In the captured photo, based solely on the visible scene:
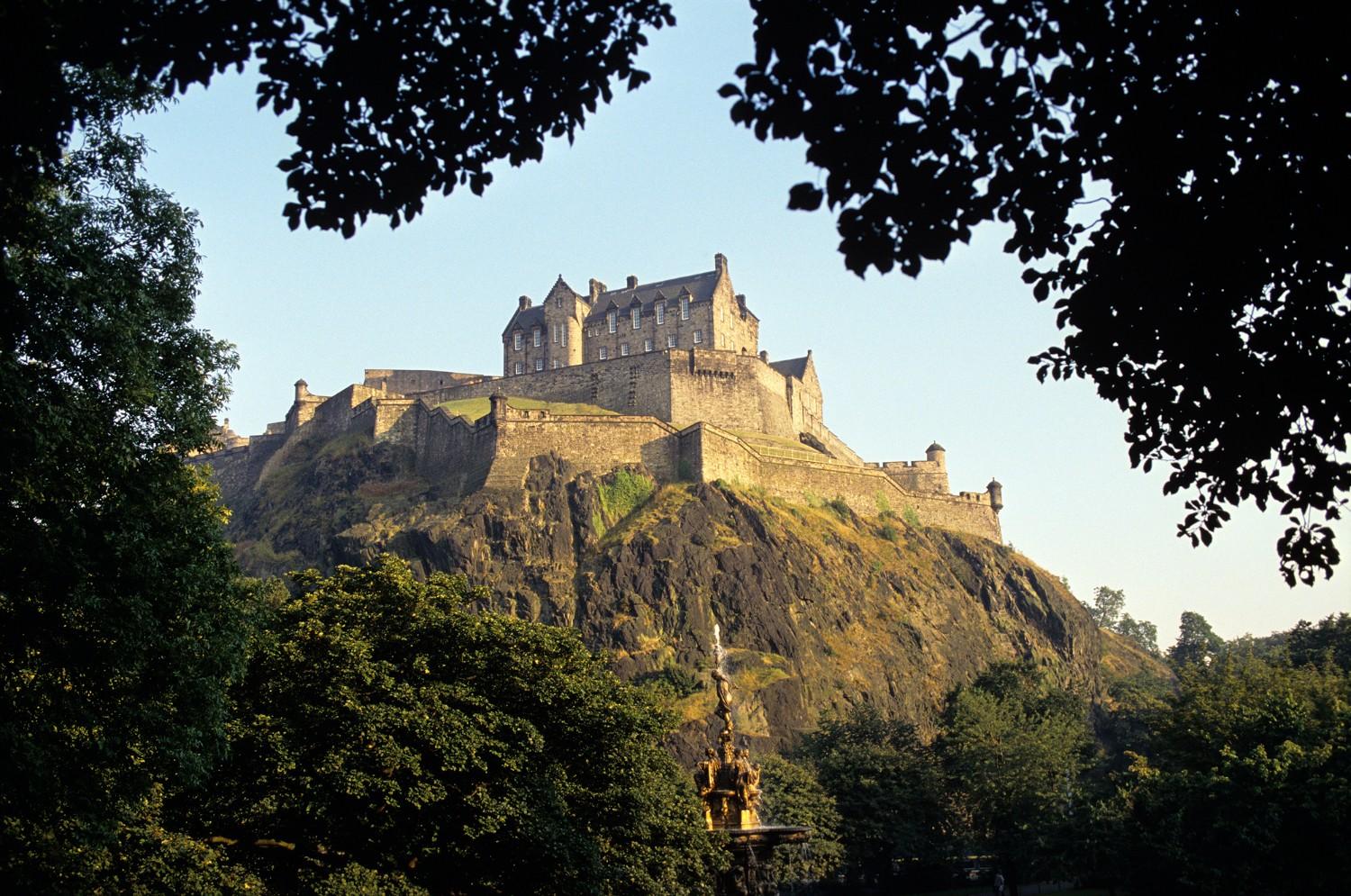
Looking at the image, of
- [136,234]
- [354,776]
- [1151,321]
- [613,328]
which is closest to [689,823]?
[354,776]

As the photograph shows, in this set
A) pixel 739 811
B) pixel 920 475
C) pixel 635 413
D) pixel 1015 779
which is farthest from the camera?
pixel 920 475

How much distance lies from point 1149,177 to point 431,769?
63.6 feet

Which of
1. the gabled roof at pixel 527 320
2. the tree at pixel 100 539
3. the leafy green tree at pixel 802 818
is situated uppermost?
the gabled roof at pixel 527 320

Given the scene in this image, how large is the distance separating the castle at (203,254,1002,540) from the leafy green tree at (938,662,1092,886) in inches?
1013

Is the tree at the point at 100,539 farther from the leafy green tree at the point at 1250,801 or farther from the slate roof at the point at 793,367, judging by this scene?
the slate roof at the point at 793,367

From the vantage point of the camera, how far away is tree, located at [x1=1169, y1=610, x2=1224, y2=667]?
101812 millimetres

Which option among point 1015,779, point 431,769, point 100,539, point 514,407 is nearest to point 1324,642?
point 1015,779

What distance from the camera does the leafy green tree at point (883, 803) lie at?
163 ft

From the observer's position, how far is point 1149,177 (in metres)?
8.55

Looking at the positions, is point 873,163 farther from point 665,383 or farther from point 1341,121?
point 665,383

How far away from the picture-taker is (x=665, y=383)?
82500 mm

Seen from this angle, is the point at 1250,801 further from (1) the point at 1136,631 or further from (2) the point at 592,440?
(1) the point at 1136,631

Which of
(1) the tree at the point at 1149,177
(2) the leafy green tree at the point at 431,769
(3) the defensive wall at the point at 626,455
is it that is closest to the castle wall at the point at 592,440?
(3) the defensive wall at the point at 626,455

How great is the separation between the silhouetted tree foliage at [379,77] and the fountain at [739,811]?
1216 cm
